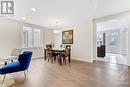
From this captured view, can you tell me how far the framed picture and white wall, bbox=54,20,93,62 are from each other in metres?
0.34

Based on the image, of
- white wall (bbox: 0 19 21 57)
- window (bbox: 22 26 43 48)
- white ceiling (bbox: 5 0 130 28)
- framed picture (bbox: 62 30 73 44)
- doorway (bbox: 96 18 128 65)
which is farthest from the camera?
doorway (bbox: 96 18 128 65)

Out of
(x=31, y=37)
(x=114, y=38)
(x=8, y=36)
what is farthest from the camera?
(x=114, y=38)

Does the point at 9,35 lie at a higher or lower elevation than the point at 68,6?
lower

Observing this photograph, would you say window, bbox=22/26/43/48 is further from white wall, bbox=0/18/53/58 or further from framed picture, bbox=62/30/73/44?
framed picture, bbox=62/30/73/44

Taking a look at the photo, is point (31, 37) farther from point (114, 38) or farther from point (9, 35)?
point (114, 38)

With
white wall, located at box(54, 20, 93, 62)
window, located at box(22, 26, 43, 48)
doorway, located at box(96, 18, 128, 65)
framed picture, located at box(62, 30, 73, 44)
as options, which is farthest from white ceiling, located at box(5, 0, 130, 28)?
doorway, located at box(96, 18, 128, 65)

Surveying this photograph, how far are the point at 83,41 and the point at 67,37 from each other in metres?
1.53

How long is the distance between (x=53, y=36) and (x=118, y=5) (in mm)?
5619

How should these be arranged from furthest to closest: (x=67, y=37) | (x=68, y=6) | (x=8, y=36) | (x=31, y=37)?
(x=67, y=37) → (x=31, y=37) → (x=8, y=36) → (x=68, y=6)

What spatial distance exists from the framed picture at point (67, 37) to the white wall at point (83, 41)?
336 millimetres

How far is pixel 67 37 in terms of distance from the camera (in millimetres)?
7633

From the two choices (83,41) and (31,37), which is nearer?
(83,41)

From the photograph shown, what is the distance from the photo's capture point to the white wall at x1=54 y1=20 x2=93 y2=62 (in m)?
6.07

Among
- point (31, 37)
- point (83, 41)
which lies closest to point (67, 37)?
point (83, 41)
